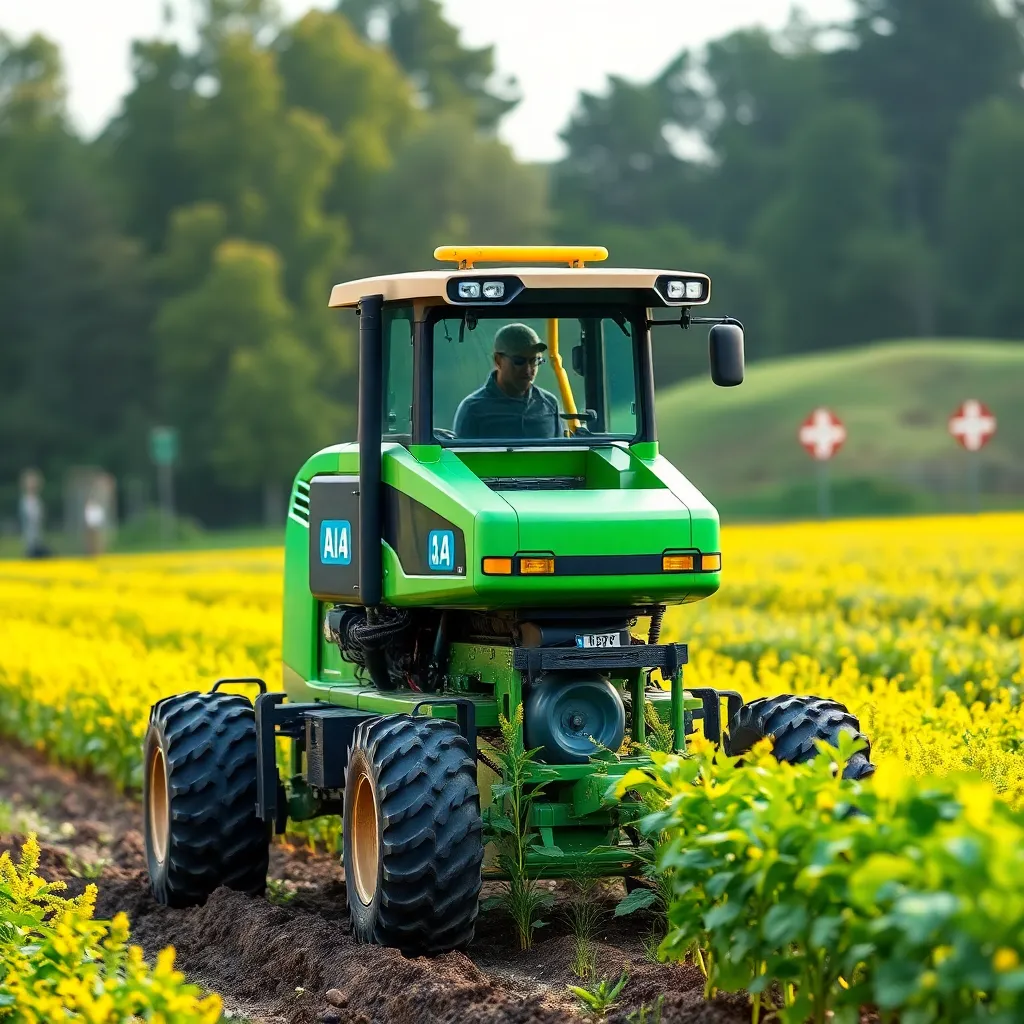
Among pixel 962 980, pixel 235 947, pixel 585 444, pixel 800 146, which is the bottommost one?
pixel 235 947

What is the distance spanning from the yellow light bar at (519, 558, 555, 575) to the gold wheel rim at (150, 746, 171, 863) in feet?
9.02

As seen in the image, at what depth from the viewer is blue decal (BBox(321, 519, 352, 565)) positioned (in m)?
9.07

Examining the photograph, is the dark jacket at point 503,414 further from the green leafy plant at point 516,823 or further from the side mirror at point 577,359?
the green leafy plant at point 516,823

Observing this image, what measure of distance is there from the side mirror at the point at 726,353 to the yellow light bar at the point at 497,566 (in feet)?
4.47

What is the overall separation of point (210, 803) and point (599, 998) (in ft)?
10.1

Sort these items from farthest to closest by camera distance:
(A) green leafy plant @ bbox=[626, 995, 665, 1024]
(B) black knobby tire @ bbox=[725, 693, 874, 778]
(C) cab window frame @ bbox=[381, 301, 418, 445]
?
(C) cab window frame @ bbox=[381, 301, 418, 445], (B) black knobby tire @ bbox=[725, 693, 874, 778], (A) green leafy plant @ bbox=[626, 995, 665, 1024]

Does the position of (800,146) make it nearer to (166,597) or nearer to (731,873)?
(166,597)

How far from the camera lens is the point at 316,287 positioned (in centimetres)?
7994

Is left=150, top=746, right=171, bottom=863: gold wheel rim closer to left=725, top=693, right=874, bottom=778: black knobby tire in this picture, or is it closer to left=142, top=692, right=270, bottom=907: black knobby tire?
left=142, top=692, right=270, bottom=907: black knobby tire

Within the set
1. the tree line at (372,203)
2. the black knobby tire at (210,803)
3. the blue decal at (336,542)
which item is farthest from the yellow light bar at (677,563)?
the tree line at (372,203)

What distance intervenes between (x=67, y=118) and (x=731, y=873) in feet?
303

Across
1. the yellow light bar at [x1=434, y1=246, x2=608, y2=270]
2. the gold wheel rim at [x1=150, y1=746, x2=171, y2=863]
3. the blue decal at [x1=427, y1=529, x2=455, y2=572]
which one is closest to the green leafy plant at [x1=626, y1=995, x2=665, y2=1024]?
the blue decal at [x1=427, y1=529, x2=455, y2=572]

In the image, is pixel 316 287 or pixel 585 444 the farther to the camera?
pixel 316 287

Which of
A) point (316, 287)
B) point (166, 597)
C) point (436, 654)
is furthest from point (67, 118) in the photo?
point (436, 654)
